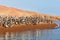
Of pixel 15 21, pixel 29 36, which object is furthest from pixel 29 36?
pixel 15 21

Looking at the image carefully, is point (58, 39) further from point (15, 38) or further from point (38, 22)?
point (38, 22)

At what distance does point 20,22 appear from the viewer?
3891 centimetres

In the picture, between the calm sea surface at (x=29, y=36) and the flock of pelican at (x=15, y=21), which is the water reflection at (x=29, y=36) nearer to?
the calm sea surface at (x=29, y=36)

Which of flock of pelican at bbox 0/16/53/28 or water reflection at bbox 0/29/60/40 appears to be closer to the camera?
water reflection at bbox 0/29/60/40

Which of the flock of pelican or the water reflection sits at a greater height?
the flock of pelican

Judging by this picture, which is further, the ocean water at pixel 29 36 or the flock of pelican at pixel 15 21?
the flock of pelican at pixel 15 21

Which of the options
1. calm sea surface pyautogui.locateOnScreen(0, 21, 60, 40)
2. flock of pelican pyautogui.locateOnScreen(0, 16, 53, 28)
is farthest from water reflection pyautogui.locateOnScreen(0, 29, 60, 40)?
flock of pelican pyautogui.locateOnScreen(0, 16, 53, 28)

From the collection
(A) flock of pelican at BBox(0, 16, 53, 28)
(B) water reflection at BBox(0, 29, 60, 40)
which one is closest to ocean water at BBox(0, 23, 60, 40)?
(B) water reflection at BBox(0, 29, 60, 40)

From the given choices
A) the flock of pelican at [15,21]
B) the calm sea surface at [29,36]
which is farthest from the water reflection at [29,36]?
the flock of pelican at [15,21]

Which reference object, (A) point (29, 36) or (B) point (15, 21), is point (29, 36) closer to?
(A) point (29, 36)

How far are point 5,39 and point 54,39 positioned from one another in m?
4.17

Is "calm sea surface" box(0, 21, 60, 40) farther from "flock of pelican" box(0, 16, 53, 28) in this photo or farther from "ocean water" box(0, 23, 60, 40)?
"flock of pelican" box(0, 16, 53, 28)

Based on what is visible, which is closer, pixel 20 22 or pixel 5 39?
pixel 5 39

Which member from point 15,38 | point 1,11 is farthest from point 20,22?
point 1,11
